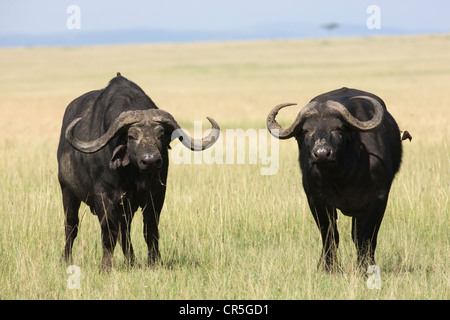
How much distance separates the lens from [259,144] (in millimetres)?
18141

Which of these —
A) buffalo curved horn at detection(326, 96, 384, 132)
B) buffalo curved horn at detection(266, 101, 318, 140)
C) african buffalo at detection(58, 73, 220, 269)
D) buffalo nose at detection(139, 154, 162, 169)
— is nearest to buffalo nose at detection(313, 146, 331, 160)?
buffalo curved horn at detection(326, 96, 384, 132)

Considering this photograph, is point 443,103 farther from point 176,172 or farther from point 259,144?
point 176,172

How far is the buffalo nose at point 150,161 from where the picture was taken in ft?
22.2

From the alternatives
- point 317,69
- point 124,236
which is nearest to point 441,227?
point 124,236

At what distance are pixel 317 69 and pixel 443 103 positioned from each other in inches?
1934

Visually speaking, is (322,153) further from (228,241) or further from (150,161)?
(228,241)

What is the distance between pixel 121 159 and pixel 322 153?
1974mm

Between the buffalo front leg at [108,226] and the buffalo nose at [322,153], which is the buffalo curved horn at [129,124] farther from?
the buffalo nose at [322,153]

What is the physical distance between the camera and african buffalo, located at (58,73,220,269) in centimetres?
711

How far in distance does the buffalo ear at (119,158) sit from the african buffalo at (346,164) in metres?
1.41

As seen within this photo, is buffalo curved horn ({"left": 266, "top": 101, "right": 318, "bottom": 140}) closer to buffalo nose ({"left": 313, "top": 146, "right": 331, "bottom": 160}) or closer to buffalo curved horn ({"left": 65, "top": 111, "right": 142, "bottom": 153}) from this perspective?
buffalo nose ({"left": 313, "top": 146, "right": 331, "bottom": 160})

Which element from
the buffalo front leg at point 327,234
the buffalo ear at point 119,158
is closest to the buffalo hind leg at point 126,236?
the buffalo ear at point 119,158

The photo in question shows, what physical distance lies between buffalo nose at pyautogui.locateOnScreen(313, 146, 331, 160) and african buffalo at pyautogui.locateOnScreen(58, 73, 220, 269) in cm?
114

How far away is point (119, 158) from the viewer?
730 cm
